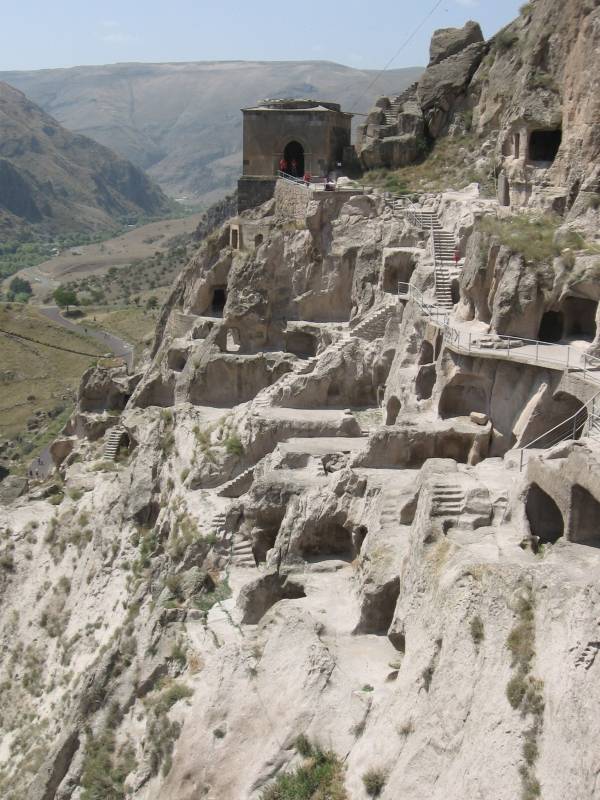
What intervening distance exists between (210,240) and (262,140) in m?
5.24

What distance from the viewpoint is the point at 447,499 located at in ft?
68.5

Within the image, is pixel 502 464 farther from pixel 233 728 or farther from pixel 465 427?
pixel 233 728

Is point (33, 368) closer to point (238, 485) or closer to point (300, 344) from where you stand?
point (300, 344)

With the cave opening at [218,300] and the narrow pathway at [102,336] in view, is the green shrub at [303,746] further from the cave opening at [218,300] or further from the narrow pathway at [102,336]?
the narrow pathway at [102,336]

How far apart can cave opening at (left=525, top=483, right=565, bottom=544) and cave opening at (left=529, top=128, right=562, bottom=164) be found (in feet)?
60.4

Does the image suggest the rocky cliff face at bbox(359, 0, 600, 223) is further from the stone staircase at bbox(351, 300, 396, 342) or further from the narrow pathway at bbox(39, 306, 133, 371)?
the narrow pathway at bbox(39, 306, 133, 371)

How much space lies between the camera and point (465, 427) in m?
26.6

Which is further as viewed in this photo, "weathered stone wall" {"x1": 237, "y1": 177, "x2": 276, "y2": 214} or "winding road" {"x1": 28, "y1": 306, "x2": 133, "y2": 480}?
"winding road" {"x1": 28, "y1": 306, "x2": 133, "y2": 480}

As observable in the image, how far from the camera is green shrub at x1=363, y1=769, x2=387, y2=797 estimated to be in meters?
16.4

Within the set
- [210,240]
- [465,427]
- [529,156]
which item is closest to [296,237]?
[210,240]

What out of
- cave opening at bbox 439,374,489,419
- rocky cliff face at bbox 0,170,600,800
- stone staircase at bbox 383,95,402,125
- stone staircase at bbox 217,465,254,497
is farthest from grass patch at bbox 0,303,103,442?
cave opening at bbox 439,374,489,419

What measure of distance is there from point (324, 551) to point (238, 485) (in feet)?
24.1

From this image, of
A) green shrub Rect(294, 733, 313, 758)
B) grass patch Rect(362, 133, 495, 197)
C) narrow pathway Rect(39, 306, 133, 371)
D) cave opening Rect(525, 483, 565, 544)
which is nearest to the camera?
green shrub Rect(294, 733, 313, 758)

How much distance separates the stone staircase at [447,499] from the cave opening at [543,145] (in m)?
17.9
